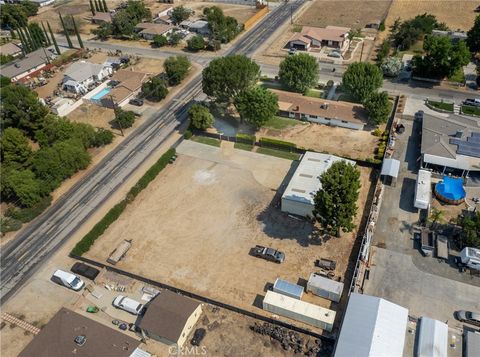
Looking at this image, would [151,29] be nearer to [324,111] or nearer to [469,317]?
[324,111]

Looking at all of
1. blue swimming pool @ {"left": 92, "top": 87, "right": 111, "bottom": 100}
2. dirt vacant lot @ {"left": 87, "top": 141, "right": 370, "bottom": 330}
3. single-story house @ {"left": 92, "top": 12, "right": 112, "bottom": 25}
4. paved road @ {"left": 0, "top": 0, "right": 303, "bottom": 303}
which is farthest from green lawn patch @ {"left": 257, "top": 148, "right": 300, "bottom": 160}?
single-story house @ {"left": 92, "top": 12, "right": 112, "bottom": 25}

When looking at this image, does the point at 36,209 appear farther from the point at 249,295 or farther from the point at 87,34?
the point at 87,34

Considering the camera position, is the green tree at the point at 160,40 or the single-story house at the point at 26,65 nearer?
the single-story house at the point at 26,65

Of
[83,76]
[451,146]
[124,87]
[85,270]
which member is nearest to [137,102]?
[124,87]

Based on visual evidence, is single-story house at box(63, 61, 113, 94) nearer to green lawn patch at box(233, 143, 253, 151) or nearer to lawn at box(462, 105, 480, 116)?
green lawn patch at box(233, 143, 253, 151)

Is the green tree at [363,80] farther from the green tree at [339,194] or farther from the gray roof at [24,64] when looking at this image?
the gray roof at [24,64]

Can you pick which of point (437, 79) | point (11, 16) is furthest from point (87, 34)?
point (437, 79)

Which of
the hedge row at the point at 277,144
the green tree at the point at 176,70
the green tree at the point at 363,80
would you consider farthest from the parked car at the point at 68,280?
the green tree at the point at 363,80
